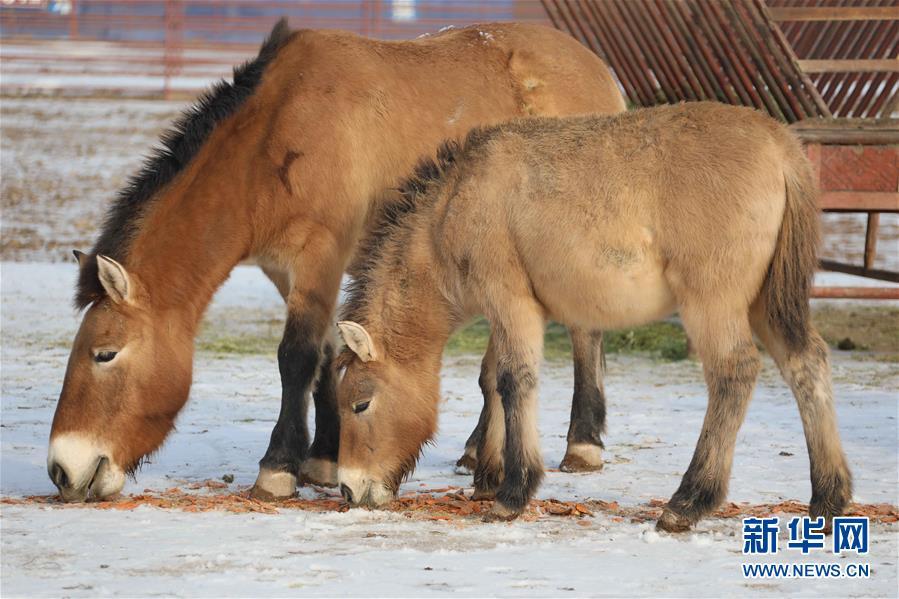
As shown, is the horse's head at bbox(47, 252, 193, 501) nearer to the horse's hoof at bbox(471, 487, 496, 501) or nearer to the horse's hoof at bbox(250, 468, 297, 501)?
the horse's hoof at bbox(250, 468, 297, 501)

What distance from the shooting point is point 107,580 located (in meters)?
4.68

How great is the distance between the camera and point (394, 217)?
6125mm

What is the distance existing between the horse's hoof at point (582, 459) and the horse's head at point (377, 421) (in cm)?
120

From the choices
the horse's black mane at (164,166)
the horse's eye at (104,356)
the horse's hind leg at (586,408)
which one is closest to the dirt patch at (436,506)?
the horse's eye at (104,356)

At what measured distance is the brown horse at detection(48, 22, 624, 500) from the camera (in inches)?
236

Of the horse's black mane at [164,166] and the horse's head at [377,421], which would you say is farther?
the horse's black mane at [164,166]

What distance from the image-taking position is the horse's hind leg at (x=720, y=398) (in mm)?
5379

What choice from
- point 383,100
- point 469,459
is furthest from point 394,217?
point 469,459

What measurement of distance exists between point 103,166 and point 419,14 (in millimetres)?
16031

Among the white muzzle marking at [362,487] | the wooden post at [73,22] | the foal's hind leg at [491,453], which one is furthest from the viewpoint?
the wooden post at [73,22]

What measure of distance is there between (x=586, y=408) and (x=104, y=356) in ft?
8.77

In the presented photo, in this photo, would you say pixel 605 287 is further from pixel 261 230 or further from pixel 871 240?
pixel 871 240

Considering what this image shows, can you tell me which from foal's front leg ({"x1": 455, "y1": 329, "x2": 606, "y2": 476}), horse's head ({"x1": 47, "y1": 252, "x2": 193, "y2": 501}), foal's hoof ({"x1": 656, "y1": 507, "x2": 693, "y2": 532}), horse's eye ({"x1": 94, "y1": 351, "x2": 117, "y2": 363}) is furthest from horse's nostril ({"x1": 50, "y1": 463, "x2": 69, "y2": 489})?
foal's hoof ({"x1": 656, "y1": 507, "x2": 693, "y2": 532})

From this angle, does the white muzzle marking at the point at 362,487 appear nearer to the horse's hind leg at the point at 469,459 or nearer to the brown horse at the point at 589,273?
the brown horse at the point at 589,273
